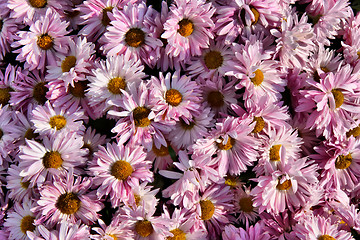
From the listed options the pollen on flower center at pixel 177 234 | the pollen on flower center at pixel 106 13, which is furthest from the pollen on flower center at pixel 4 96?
the pollen on flower center at pixel 177 234

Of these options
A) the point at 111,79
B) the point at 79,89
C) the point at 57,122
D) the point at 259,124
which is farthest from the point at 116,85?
the point at 259,124

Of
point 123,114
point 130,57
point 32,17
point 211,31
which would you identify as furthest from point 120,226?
point 32,17

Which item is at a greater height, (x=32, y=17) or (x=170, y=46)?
(x=170, y=46)

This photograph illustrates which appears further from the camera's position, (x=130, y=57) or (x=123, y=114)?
(x=130, y=57)

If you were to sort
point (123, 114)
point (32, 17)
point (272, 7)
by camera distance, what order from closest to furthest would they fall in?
point (123, 114) < point (272, 7) < point (32, 17)

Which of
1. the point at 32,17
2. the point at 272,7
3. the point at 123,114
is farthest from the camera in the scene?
the point at 32,17

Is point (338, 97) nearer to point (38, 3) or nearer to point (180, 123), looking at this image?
point (180, 123)

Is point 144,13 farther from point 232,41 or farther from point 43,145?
point 43,145
